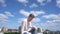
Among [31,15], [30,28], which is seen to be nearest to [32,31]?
[30,28]

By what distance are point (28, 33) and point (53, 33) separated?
1714 centimetres

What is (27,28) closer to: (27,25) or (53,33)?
(27,25)

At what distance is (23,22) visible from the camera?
6.59 ft

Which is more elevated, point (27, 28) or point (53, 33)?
point (53, 33)

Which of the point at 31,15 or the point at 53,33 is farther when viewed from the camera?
the point at 53,33

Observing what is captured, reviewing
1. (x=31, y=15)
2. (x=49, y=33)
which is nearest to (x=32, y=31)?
(x=31, y=15)

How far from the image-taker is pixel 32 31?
2.04 meters

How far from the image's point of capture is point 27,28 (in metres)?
2.01

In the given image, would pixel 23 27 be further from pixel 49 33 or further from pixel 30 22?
pixel 49 33

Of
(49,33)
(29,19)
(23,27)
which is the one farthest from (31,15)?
(49,33)

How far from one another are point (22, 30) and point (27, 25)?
103mm

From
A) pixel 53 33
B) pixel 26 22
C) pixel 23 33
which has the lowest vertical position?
pixel 23 33

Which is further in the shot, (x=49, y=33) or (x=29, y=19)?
(x=49, y=33)

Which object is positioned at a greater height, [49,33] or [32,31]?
[49,33]
